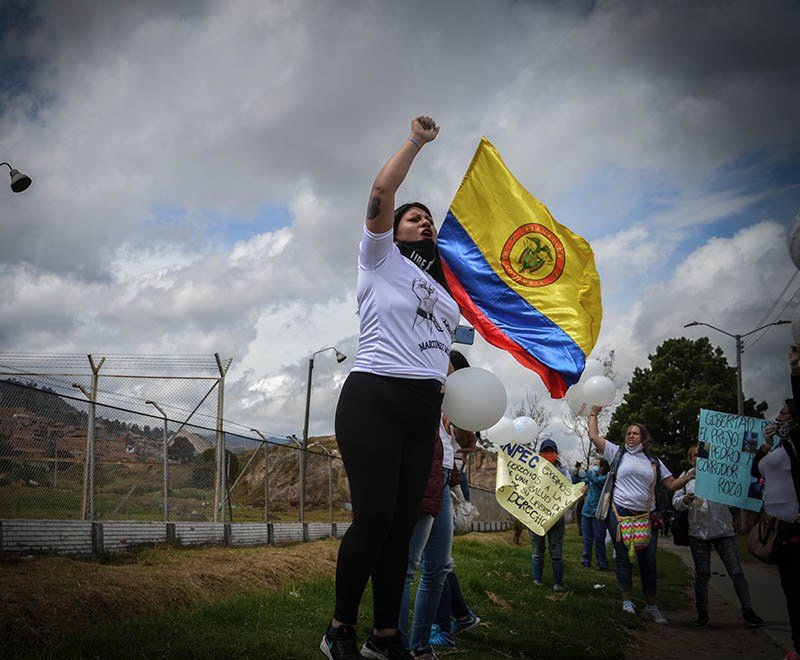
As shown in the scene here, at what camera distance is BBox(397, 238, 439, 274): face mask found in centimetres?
343

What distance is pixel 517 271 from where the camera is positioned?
5477mm

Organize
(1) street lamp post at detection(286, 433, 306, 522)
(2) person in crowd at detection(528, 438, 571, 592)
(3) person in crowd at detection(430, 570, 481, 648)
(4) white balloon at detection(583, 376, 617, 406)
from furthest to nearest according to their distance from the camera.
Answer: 1. (1) street lamp post at detection(286, 433, 306, 522)
2. (2) person in crowd at detection(528, 438, 571, 592)
3. (4) white balloon at detection(583, 376, 617, 406)
4. (3) person in crowd at detection(430, 570, 481, 648)

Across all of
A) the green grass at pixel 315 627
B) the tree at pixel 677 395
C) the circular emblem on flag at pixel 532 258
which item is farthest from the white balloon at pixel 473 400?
the tree at pixel 677 395

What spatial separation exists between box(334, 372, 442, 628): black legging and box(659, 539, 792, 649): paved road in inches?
194

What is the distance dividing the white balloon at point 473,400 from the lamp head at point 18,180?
1166cm

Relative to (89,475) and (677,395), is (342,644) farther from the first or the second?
(677,395)

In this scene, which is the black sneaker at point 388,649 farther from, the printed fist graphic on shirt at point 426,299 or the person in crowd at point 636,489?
the person in crowd at point 636,489

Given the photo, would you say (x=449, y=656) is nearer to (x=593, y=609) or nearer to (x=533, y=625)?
(x=533, y=625)

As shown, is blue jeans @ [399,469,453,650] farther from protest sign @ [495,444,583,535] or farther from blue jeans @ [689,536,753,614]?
blue jeans @ [689,536,753,614]

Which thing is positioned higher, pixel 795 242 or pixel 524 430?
pixel 795 242

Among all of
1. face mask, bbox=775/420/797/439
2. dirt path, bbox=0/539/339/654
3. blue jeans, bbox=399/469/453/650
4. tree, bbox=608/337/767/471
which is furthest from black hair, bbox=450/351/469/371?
tree, bbox=608/337/767/471

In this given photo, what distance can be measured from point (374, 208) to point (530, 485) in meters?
6.36

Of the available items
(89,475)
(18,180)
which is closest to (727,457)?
(89,475)

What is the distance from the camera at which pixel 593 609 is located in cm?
723
